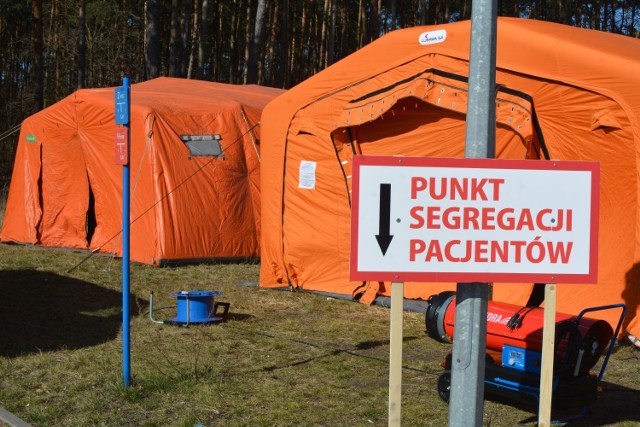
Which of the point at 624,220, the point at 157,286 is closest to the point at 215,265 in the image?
the point at 157,286

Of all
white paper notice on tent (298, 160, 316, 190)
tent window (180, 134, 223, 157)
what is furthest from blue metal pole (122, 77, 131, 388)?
tent window (180, 134, 223, 157)

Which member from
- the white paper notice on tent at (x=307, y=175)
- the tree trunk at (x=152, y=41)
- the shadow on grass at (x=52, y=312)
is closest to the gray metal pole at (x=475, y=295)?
the shadow on grass at (x=52, y=312)

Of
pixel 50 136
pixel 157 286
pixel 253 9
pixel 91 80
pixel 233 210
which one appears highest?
pixel 253 9

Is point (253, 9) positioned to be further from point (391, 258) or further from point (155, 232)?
point (391, 258)

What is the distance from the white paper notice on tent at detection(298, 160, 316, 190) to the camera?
1055 centimetres

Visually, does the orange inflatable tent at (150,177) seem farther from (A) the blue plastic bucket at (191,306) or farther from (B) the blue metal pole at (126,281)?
(B) the blue metal pole at (126,281)

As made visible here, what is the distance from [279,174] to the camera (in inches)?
431

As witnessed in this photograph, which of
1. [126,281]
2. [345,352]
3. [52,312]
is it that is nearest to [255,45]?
[52,312]

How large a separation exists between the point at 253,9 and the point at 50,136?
23880 mm

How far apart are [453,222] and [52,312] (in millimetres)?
6886

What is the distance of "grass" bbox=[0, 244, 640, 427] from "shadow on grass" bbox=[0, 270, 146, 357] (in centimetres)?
2

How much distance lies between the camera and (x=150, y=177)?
12.7m

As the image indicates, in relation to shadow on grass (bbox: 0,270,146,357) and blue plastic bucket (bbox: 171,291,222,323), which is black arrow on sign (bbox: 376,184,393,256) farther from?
blue plastic bucket (bbox: 171,291,222,323)

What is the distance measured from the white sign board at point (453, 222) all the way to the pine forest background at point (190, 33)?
21934 mm
